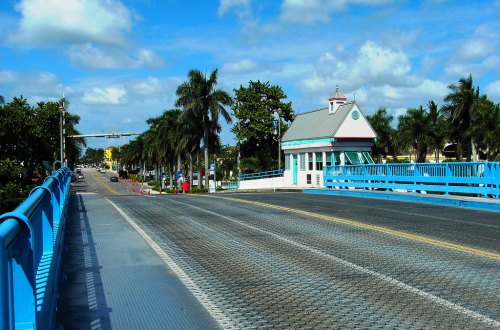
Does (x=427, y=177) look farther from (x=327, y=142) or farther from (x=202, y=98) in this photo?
(x=202, y=98)

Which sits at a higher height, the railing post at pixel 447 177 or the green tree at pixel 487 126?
the green tree at pixel 487 126

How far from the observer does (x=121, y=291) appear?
6746mm

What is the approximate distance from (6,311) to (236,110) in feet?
211

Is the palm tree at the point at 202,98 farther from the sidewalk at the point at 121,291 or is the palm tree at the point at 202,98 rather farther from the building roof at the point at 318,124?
the sidewalk at the point at 121,291

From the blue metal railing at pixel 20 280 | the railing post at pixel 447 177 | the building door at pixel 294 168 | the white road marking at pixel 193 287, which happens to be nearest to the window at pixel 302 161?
the building door at pixel 294 168

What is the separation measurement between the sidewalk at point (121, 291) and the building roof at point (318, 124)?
101 feet

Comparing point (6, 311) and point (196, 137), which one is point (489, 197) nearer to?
point (6, 311)

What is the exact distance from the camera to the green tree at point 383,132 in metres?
73.8

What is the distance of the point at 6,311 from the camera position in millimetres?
2627

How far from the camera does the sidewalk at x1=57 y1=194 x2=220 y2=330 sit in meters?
5.59

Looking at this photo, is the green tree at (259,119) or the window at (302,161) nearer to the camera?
the window at (302,161)

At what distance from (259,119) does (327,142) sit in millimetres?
26619

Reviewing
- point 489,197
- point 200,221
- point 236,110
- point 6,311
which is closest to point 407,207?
point 489,197

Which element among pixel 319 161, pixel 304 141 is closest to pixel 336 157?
pixel 319 161
